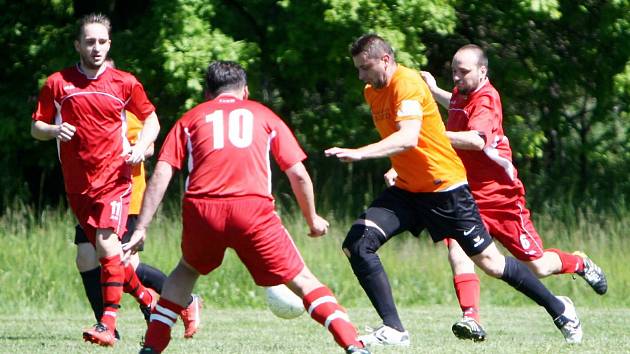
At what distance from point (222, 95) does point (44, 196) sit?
13.2 meters

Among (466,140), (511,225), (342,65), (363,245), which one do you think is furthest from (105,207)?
(342,65)

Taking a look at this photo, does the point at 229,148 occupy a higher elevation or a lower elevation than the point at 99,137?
higher

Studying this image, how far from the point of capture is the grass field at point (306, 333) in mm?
7734

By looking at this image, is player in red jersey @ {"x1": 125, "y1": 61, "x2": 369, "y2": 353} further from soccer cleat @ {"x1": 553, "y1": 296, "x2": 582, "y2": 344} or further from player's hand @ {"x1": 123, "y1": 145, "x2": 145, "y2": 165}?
soccer cleat @ {"x1": 553, "y1": 296, "x2": 582, "y2": 344}

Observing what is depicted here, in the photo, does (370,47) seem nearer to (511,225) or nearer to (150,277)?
(511,225)

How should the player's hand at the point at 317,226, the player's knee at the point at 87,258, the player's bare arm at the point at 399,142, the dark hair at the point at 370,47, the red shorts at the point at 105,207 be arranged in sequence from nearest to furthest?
the player's hand at the point at 317,226, the player's bare arm at the point at 399,142, the dark hair at the point at 370,47, the red shorts at the point at 105,207, the player's knee at the point at 87,258

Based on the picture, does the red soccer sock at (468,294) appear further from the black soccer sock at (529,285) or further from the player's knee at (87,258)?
the player's knee at (87,258)

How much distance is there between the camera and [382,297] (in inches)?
316

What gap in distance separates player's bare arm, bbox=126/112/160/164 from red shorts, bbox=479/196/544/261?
7.16ft

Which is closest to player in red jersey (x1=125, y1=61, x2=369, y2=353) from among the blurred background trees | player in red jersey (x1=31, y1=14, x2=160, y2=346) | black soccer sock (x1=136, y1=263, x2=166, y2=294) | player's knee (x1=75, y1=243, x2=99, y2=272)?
player in red jersey (x1=31, y1=14, x2=160, y2=346)

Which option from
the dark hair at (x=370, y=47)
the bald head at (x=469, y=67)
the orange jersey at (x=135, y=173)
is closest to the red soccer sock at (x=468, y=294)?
the bald head at (x=469, y=67)

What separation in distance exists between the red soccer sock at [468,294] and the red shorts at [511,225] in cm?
33

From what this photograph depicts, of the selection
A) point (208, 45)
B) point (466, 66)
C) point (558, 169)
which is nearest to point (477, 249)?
point (466, 66)

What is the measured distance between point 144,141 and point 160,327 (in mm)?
1863
